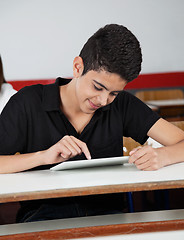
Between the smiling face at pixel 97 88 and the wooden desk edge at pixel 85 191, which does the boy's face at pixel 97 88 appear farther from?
the wooden desk edge at pixel 85 191

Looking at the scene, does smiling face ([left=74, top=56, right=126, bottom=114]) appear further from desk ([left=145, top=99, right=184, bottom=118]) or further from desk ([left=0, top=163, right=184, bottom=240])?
desk ([left=145, top=99, right=184, bottom=118])

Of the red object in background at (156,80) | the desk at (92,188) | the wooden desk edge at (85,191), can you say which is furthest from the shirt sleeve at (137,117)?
the red object in background at (156,80)

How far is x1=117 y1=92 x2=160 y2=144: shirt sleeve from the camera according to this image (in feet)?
4.65

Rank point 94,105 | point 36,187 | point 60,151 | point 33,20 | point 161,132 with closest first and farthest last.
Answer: point 36,187 < point 60,151 < point 94,105 < point 161,132 < point 33,20

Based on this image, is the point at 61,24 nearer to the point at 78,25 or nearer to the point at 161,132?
the point at 78,25

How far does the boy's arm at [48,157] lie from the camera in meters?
1.08

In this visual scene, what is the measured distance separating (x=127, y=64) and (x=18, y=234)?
1.98 ft

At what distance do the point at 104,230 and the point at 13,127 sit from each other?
1.64ft

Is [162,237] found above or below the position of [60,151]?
below

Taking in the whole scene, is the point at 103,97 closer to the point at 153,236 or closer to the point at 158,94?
the point at 153,236

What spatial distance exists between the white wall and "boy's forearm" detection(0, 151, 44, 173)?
389 centimetres

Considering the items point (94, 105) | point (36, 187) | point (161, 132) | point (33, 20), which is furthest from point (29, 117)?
point (33, 20)

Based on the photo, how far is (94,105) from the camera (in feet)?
4.01

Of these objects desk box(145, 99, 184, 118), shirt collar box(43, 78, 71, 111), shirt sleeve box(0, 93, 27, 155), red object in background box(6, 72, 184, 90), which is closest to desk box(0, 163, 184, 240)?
shirt sleeve box(0, 93, 27, 155)
